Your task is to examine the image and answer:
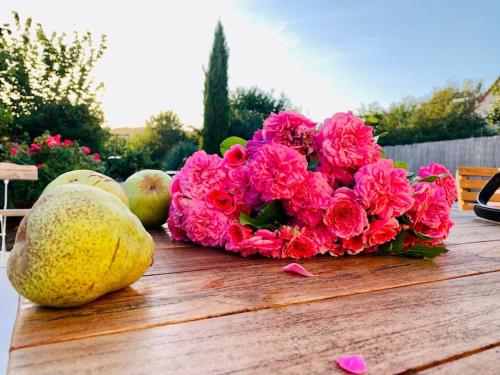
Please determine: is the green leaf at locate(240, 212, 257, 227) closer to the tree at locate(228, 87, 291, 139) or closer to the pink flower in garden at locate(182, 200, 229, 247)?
the pink flower in garden at locate(182, 200, 229, 247)

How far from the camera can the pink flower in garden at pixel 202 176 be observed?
3.02 ft

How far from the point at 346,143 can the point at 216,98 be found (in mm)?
12510

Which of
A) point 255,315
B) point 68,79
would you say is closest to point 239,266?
point 255,315

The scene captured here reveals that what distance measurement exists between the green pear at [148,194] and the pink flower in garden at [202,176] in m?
0.24

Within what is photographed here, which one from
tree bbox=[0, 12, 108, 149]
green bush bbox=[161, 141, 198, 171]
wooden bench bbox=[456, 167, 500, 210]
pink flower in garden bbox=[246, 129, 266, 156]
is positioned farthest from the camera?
green bush bbox=[161, 141, 198, 171]

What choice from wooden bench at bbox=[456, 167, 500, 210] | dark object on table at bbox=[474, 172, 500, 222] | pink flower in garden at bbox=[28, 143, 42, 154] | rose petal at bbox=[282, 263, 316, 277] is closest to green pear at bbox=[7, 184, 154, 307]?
rose petal at bbox=[282, 263, 316, 277]

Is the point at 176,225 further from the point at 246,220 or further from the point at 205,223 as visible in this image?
the point at 246,220

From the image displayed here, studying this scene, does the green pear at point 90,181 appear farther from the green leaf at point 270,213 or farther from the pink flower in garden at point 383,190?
the pink flower in garden at point 383,190

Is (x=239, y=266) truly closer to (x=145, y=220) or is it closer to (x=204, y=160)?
(x=204, y=160)

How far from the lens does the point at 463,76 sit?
684 inches

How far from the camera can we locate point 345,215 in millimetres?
854

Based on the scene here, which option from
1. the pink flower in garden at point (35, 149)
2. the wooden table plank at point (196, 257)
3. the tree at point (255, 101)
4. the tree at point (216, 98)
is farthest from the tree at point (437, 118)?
the wooden table plank at point (196, 257)

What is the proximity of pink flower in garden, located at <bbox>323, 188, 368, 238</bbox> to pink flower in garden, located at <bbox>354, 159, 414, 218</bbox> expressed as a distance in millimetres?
21

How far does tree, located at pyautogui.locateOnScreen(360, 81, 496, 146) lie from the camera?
599 inches
